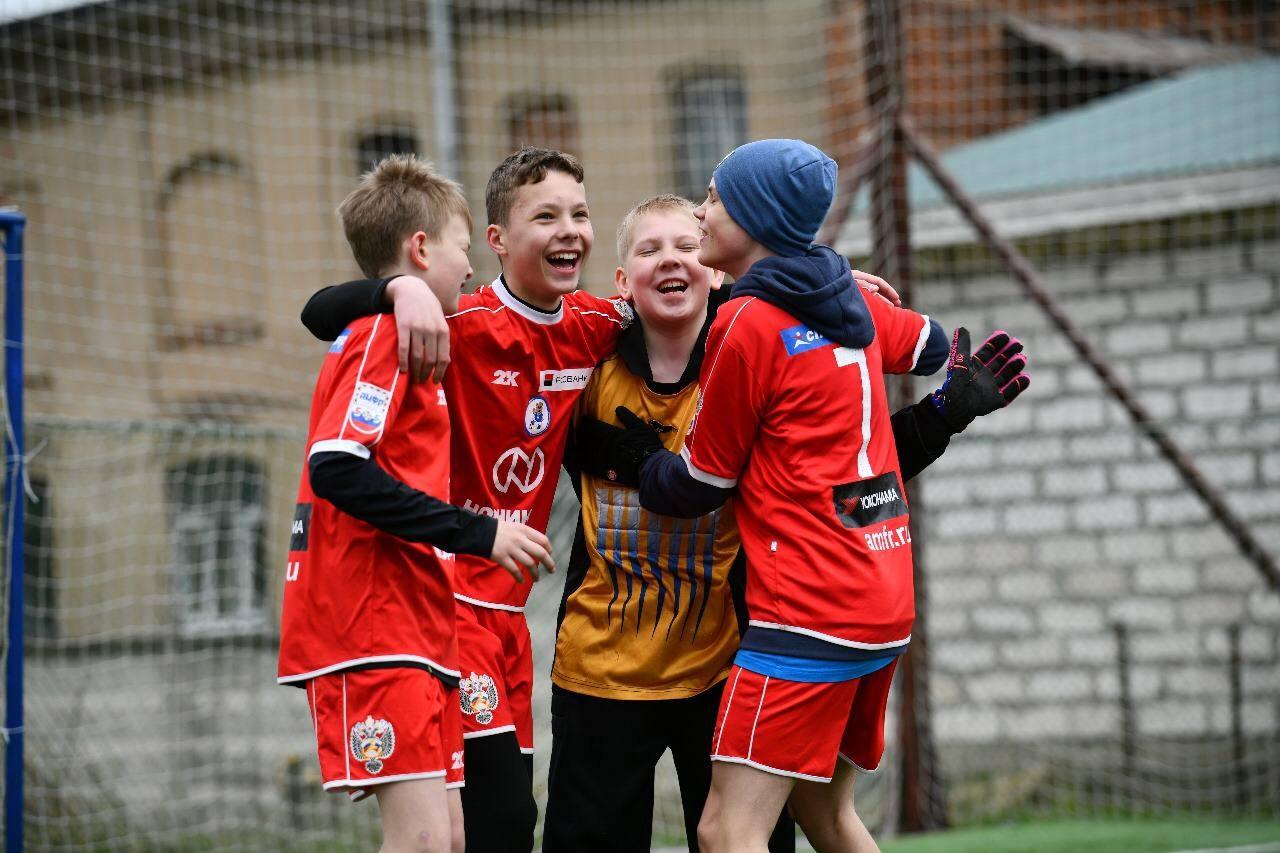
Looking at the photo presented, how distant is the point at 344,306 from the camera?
3.04 metres

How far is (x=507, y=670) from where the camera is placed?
3.32m

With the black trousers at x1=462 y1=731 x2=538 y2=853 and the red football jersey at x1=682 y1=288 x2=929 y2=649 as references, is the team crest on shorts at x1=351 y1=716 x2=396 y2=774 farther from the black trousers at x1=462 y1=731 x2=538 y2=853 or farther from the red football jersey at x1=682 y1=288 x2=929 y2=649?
the red football jersey at x1=682 y1=288 x2=929 y2=649

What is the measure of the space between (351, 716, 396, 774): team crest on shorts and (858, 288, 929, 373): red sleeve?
4.39 feet

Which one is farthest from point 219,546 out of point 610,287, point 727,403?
point 727,403

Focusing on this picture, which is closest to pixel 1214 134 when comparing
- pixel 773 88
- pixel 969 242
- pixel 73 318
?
pixel 969 242

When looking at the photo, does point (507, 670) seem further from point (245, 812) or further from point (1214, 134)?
point (1214, 134)

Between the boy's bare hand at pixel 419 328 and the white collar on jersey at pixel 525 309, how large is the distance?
38 centimetres

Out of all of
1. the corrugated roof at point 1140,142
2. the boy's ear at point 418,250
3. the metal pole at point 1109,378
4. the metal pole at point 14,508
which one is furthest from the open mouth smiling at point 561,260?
the corrugated roof at point 1140,142

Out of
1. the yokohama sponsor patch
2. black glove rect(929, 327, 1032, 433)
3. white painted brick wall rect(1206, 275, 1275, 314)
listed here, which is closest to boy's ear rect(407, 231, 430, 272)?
the yokohama sponsor patch

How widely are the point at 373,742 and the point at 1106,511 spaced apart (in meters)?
7.00

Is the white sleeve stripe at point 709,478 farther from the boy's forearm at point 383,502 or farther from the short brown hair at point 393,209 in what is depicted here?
the short brown hair at point 393,209

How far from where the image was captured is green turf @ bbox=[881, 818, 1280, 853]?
6004 millimetres

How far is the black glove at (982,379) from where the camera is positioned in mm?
3240

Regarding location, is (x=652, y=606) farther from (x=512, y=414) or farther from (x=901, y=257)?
(x=901, y=257)
